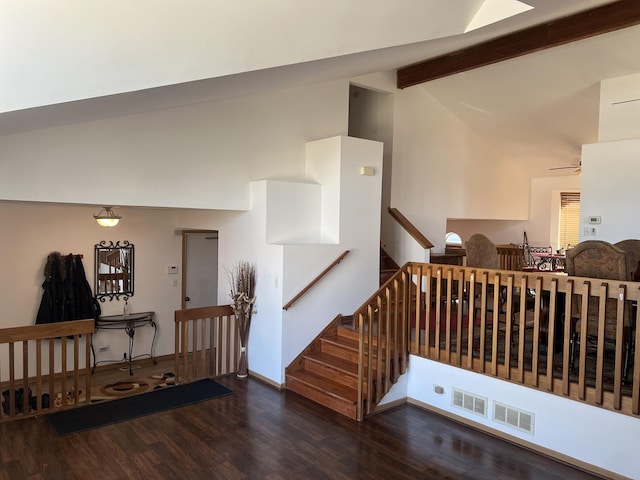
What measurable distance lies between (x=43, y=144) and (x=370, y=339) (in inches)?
141

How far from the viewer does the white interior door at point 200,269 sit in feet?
25.2

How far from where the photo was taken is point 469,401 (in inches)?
171

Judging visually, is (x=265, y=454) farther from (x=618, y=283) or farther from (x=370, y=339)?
(x=618, y=283)

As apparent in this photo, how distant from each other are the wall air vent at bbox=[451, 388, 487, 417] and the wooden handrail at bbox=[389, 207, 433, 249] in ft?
8.73

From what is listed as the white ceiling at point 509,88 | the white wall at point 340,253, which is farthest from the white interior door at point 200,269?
the white ceiling at point 509,88

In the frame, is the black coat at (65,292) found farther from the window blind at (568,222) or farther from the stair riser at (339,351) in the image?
the window blind at (568,222)

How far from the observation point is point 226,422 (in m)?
4.34

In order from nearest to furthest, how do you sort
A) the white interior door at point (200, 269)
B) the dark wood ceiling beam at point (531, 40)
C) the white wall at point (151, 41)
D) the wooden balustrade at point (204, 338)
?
the white wall at point (151, 41), the dark wood ceiling beam at point (531, 40), the wooden balustrade at point (204, 338), the white interior door at point (200, 269)

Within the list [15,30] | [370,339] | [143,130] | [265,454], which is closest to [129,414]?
Result: [265,454]

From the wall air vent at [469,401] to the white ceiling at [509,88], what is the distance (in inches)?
124

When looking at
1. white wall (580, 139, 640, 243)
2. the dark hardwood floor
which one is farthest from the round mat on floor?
white wall (580, 139, 640, 243)

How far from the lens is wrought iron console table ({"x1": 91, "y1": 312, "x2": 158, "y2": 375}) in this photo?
6.79 meters

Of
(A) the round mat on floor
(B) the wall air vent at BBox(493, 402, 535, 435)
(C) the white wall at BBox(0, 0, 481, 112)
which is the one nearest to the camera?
(C) the white wall at BBox(0, 0, 481, 112)

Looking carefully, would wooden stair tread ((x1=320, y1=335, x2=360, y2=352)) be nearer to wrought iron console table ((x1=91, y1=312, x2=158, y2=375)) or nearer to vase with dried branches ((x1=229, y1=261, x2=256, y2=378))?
vase with dried branches ((x1=229, y1=261, x2=256, y2=378))
